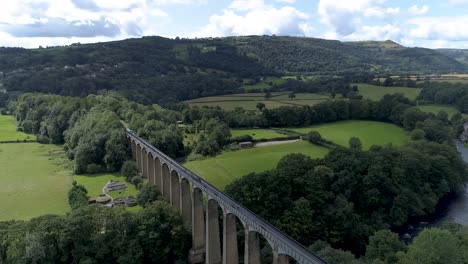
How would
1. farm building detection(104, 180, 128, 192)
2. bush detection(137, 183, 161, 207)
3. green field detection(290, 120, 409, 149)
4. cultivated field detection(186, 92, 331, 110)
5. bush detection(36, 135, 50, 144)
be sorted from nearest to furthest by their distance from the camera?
bush detection(137, 183, 161, 207) < farm building detection(104, 180, 128, 192) < green field detection(290, 120, 409, 149) < bush detection(36, 135, 50, 144) < cultivated field detection(186, 92, 331, 110)

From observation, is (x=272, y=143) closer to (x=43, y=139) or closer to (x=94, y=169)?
(x=94, y=169)

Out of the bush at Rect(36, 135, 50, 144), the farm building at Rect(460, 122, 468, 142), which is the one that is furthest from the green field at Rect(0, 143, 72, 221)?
the farm building at Rect(460, 122, 468, 142)

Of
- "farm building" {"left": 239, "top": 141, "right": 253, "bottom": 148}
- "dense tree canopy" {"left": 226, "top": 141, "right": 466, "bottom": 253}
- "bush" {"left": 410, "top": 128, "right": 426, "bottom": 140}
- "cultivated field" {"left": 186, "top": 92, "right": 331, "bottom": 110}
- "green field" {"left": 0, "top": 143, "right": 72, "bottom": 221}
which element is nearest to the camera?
"dense tree canopy" {"left": 226, "top": 141, "right": 466, "bottom": 253}

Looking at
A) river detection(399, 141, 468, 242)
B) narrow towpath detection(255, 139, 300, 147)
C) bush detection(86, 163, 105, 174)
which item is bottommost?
river detection(399, 141, 468, 242)

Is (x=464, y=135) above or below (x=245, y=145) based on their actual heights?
below

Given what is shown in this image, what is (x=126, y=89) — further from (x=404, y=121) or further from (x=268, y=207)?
(x=268, y=207)

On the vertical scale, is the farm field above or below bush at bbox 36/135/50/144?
above

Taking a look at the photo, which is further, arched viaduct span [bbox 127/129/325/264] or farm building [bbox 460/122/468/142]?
farm building [bbox 460/122/468/142]

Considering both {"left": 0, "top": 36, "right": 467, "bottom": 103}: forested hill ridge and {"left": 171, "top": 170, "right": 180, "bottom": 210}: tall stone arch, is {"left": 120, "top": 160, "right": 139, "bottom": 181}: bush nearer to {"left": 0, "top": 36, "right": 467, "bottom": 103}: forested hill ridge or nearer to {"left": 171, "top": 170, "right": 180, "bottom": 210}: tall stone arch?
{"left": 171, "top": 170, "right": 180, "bottom": 210}: tall stone arch

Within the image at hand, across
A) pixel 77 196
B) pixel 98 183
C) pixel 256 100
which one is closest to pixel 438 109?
pixel 256 100
